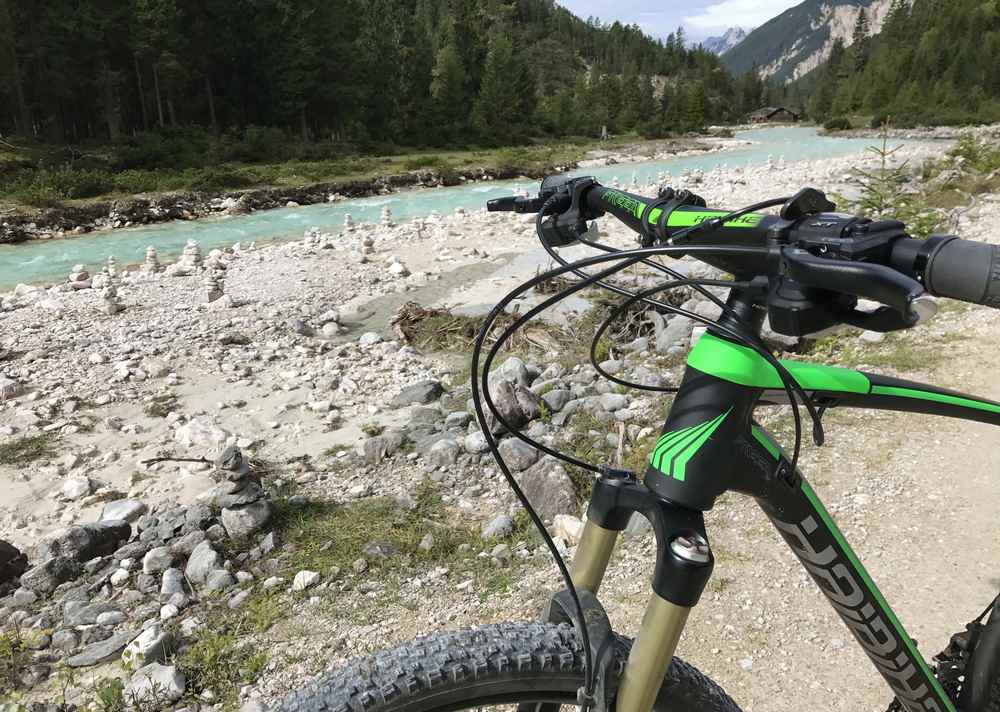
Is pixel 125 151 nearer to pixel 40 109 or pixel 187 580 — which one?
pixel 40 109

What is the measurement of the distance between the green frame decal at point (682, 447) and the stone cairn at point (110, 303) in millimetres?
9055

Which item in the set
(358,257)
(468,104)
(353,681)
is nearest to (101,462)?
(353,681)

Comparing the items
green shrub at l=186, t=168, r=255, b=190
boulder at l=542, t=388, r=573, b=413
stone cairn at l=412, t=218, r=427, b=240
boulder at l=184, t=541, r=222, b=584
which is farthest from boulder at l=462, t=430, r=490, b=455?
green shrub at l=186, t=168, r=255, b=190

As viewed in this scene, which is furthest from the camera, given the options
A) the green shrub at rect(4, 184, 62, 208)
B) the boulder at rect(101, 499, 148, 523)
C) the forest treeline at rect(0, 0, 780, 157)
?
the forest treeline at rect(0, 0, 780, 157)

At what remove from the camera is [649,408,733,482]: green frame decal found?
3.74 feet

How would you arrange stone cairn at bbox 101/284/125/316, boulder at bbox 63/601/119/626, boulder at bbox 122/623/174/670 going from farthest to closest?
stone cairn at bbox 101/284/125/316, boulder at bbox 63/601/119/626, boulder at bbox 122/623/174/670

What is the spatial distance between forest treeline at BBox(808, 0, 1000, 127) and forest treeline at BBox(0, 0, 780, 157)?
21554 millimetres

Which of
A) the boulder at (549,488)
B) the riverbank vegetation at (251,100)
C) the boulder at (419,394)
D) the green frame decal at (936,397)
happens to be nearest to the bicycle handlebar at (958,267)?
the green frame decal at (936,397)

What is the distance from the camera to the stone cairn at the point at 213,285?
29.6ft

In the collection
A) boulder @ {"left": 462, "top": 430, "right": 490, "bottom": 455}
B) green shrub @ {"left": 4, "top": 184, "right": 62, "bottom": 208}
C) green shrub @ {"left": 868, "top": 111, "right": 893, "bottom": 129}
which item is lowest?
boulder @ {"left": 462, "top": 430, "right": 490, "bottom": 455}

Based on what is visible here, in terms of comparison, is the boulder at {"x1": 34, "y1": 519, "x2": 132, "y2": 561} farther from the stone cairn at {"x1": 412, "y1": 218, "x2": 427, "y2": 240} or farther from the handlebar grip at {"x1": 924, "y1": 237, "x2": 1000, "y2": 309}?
the stone cairn at {"x1": 412, "y1": 218, "x2": 427, "y2": 240}

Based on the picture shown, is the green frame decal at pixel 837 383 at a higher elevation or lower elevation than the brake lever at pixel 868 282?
lower

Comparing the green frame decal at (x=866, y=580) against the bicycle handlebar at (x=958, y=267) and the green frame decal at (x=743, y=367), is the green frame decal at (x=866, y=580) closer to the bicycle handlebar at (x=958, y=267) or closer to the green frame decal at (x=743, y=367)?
the green frame decal at (x=743, y=367)

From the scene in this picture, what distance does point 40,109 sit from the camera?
33844 mm
